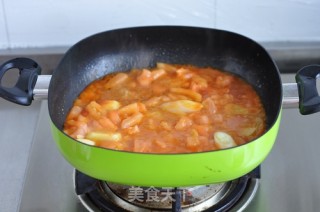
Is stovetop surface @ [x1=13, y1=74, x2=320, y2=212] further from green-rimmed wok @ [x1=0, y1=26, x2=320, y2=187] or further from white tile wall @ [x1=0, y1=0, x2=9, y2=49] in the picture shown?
white tile wall @ [x1=0, y1=0, x2=9, y2=49]

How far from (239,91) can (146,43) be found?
24 cm

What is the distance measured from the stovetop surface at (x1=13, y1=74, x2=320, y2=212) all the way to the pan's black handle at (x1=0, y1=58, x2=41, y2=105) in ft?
0.61

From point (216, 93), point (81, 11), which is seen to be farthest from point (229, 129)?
point (81, 11)

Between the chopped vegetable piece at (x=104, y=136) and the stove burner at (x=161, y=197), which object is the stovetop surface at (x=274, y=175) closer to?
the stove burner at (x=161, y=197)

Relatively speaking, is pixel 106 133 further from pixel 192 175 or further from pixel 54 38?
pixel 54 38

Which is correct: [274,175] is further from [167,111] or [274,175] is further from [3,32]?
[3,32]

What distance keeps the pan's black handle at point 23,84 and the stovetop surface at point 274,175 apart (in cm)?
19

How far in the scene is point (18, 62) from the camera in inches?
39.0

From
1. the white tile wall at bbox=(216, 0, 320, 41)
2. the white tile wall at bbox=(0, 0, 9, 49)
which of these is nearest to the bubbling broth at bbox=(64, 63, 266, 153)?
the white tile wall at bbox=(216, 0, 320, 41)

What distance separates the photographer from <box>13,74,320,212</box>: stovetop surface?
0.98m

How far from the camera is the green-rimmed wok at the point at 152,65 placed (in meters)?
0.77

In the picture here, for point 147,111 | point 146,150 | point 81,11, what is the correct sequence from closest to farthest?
point 146,150 → point 147,111 → point 81,11

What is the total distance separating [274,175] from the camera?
104 cm

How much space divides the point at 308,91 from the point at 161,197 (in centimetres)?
32
